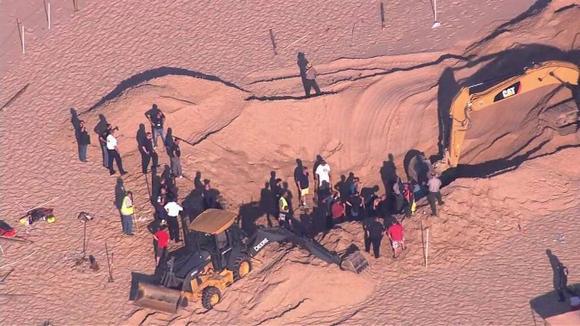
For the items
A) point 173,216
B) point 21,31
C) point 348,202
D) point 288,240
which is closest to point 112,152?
point 173,216

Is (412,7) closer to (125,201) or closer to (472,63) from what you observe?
(472,63)

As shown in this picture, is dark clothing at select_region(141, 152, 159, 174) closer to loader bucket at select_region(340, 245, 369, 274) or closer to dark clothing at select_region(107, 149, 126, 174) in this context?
dark clothing at select_region(107, 149, 126, 174)

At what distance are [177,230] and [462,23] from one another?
12.0 m

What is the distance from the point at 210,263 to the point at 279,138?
6.40 meters

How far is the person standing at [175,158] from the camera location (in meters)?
32.1

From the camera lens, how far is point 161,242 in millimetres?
29625

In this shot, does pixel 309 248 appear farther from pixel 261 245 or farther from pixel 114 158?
pixel 114 158

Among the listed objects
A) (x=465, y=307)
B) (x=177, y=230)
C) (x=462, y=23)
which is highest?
(x=462, y=23)

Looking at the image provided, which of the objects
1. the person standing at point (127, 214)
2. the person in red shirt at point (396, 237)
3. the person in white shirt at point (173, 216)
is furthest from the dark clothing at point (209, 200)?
the person in red shirt at point (396, 237)

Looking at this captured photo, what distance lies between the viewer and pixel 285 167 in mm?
33812

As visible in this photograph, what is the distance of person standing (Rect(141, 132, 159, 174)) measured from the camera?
3262 centimetres

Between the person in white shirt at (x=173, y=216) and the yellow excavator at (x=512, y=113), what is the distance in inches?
286

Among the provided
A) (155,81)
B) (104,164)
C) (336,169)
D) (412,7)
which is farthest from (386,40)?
(104,164)

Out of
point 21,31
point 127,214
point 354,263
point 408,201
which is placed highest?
point 21,31
